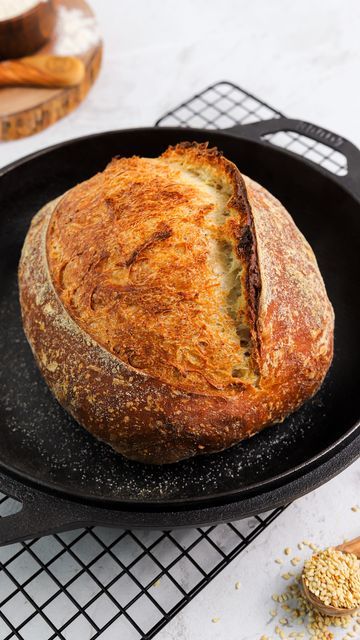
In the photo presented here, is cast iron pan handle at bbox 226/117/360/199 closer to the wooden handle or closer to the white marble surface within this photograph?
the white marble surface

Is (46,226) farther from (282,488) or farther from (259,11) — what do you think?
(259,11)

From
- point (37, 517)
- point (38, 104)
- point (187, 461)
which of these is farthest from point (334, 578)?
point (38, 104)

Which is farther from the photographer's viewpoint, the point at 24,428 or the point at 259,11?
the point at 259,11

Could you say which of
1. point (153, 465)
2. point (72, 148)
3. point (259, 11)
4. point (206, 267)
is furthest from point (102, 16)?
point (153, 465)

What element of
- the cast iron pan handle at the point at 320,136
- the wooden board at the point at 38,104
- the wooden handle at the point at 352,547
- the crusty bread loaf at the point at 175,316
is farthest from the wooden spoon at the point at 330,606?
the wooden board at the point at 38,104

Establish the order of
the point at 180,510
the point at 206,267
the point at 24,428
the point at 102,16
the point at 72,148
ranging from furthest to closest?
the point at 102,16, the point at 72,148, the point at 24,428, the point at 206,267, the point at 180,510

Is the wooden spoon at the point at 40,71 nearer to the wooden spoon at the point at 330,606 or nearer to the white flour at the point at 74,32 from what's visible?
the white flour at the point at 74,32

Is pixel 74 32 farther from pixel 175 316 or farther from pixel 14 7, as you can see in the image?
pixel 175 316
